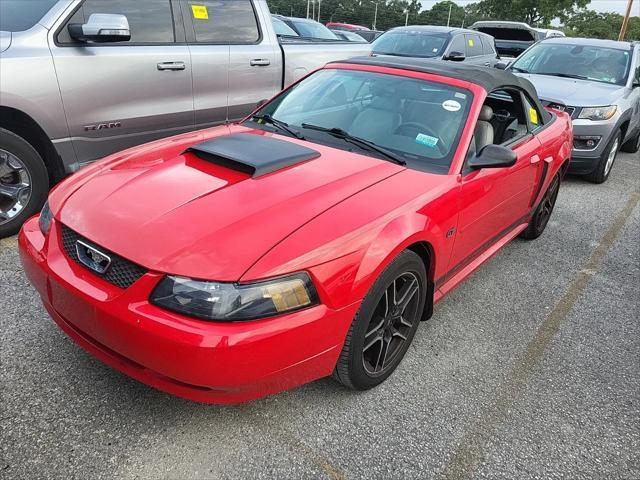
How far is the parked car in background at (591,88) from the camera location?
20.4 feet

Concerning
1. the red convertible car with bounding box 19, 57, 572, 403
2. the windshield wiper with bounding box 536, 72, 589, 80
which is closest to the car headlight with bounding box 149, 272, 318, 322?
the red convertible car with bounding box 19, 57, 572, 403

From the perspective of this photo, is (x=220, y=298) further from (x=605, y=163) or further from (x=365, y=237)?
(x=605, y=163)

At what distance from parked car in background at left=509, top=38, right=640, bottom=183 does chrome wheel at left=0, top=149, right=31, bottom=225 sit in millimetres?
5722

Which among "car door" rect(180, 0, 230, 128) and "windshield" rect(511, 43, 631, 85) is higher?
"car door" rect(180, 0, 230, 128)

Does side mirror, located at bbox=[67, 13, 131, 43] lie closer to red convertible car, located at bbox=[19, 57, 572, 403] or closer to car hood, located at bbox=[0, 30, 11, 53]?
car hood, located at bbox=[0, 30, 11, 53]

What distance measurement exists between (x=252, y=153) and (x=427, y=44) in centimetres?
766

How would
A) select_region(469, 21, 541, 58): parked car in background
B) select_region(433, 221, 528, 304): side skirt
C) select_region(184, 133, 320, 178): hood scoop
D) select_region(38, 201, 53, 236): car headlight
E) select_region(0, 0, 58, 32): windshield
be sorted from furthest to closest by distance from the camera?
select_region(469, 21, 541, 58): parked car in background, select_region(0, 0, 58, 32): windshield, select_region(433, 221, 528, 304): side skirt, select_region(184, 133, 320, 178): hood scoop, select_region(38, 201, 53, 236): car headlight

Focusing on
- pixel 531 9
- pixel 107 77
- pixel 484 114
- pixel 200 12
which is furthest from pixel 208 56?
pixel 531 9

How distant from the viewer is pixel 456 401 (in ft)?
8.41

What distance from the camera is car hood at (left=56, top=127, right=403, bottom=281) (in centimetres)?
197

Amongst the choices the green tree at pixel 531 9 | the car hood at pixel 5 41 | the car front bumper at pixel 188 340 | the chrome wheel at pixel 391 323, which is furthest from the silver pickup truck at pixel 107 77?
the green tree at pixel 531 9

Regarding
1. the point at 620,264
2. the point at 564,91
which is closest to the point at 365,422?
the point at 620,264

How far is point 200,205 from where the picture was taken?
2.23 metres

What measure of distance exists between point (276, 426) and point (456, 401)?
0.92 m
